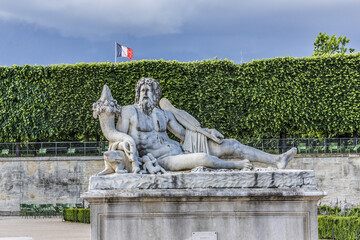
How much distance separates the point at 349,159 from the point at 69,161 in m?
13.8

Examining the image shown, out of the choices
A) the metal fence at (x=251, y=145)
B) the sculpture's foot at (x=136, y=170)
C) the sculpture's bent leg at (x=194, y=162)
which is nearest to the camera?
the sculpture's foot at (x=136, y=170)

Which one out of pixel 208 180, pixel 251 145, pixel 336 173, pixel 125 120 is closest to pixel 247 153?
pixel 208 180

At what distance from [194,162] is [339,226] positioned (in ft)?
22.5

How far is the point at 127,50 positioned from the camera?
27719 millimetres

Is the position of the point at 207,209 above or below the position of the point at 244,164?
below

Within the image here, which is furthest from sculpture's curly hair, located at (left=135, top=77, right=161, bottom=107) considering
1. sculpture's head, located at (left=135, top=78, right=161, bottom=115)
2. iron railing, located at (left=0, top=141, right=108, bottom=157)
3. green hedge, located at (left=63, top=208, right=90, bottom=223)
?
iron railing, located at (left=0, top=141, right=108, bottom=157)

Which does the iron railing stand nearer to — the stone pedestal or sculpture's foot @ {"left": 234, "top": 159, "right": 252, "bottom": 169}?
sculpture's foot @ {"left": 234, "top": 159, "right": 252, "bottom": 169}

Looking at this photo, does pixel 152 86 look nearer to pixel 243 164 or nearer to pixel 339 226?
pixel 243 164

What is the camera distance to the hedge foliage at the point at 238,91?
78.4 feet

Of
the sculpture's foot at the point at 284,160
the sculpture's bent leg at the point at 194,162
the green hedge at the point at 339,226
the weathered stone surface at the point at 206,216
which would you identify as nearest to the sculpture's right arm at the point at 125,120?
the sculpture's bent leg at the point at 194,162

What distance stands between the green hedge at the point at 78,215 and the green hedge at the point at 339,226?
903cm

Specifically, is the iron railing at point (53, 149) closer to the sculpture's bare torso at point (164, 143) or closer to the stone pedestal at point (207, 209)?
the sculpture's bare torso at point (164, 143)

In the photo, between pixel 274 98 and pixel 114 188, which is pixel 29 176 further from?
pixel 114 188

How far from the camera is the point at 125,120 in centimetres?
643
